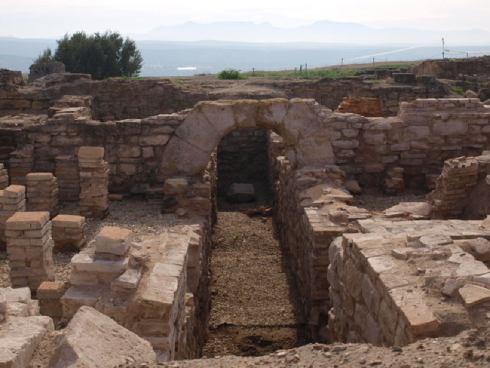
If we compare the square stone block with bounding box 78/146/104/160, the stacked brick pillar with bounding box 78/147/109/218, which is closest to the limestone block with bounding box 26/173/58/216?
the stacked brick pillar with bounding box 78/147/109/218

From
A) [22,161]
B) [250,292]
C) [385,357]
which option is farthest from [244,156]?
[385,357]

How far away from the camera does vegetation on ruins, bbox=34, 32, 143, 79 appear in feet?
113

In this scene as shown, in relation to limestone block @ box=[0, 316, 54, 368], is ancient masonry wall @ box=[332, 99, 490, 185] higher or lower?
higher

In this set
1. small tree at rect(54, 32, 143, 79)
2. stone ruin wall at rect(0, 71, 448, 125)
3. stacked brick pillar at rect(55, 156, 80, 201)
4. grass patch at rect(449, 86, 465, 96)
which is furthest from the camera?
small tree at rect(54, 32, 143, 79)

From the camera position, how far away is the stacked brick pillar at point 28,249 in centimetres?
644

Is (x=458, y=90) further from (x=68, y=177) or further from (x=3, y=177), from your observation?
(x=3, y=177)

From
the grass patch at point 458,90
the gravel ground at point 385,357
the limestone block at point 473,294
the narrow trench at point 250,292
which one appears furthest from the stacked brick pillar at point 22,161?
the grass patch at point 458,90

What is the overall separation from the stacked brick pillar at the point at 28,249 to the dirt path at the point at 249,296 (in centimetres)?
227

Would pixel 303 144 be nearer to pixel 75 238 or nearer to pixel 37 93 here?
pixel 75 238

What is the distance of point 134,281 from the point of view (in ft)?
17.3

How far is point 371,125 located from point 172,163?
→ 330 centimetres

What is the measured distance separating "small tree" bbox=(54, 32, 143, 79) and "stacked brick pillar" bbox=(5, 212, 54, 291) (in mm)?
28957

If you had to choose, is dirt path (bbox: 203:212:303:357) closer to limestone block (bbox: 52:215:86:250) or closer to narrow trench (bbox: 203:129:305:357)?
narrow trench (bbox: 203:129:305:357)

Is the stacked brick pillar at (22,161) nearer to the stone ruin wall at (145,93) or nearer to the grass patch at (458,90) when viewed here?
the stone ruin wall at (145,93)
